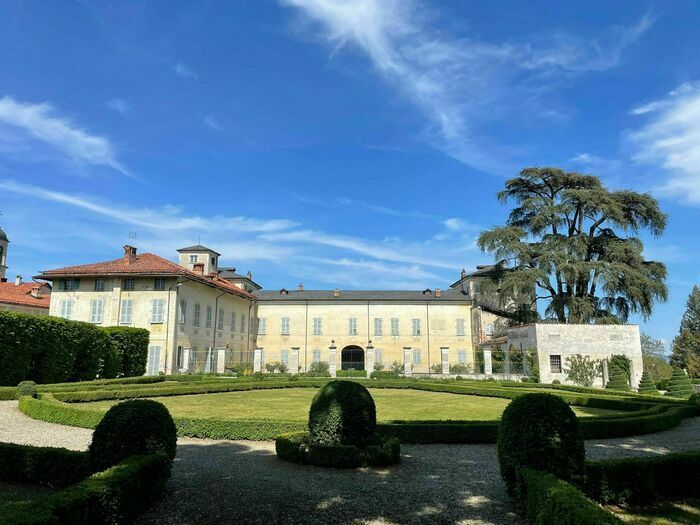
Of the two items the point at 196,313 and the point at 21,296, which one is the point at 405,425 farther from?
the point at 21,296

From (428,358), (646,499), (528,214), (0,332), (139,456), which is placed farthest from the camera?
(428,358)

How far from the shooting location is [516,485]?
6.04 m

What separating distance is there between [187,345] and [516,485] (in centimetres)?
2909

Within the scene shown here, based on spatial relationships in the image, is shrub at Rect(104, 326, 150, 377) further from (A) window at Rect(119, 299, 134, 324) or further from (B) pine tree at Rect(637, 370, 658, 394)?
(B) pine tree at Rect(637, 370, 658, 394)

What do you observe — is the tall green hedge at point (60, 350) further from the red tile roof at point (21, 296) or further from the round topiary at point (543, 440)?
the round topiary at point (543, 440)

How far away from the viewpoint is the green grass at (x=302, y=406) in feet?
46.9

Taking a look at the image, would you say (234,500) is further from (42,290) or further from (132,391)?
(42,290)

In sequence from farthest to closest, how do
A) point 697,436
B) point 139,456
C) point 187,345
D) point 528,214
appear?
point 528,214 < point 187,345 < point 697,436 < point 139,456

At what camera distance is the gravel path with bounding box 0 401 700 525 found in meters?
5.68

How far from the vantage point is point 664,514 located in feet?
19.9

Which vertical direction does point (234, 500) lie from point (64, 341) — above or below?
below

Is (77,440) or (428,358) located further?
(428,358)

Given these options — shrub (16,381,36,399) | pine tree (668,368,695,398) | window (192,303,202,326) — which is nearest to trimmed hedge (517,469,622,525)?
shrub (16,381,36,399)

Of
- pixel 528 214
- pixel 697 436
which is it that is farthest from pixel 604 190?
pixel 697 436
